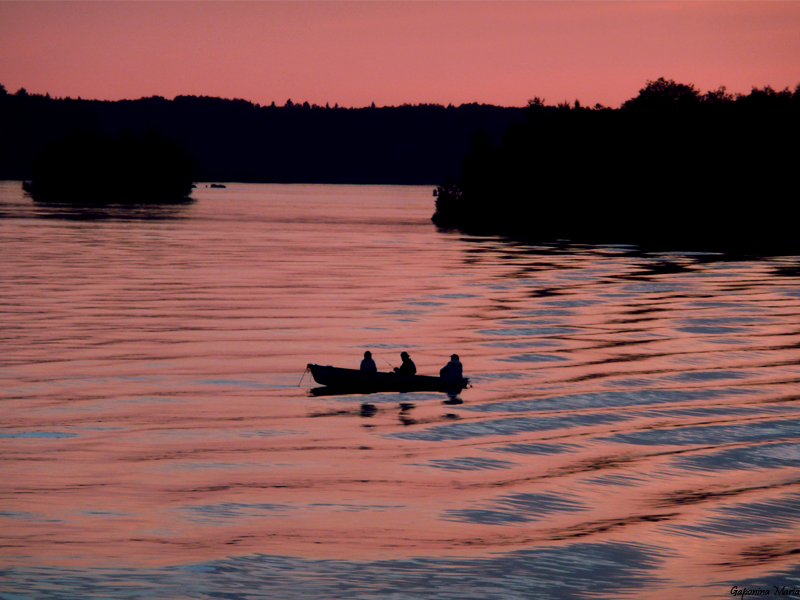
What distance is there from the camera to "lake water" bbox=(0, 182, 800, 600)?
21031mm

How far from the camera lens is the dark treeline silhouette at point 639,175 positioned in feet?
495

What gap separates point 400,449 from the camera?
1193 inches

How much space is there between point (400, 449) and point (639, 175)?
451ft

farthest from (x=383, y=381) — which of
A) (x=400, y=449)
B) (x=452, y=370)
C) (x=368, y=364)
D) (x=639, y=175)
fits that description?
(x=639, y=175)

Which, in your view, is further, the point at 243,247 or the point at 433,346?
the point at 243,247

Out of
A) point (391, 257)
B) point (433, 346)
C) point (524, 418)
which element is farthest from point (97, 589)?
point (391, 257)

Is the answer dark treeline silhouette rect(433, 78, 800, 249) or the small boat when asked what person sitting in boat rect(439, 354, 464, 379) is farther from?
dark treeline silhouette rect(433, 78, 800, 249)

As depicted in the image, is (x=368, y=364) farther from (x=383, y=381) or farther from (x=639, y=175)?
(x=639, y=175)

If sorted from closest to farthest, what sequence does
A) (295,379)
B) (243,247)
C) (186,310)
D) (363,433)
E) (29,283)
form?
1. (363,433)
2. (295,379)
3. (186,310)
4. (29,283)
5. (243,247)

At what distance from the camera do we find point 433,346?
160 feet

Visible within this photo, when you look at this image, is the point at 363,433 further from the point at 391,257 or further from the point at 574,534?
the point at 391,257

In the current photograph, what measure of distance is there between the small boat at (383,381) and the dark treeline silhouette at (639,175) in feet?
324

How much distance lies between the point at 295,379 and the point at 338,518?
17.4 metres

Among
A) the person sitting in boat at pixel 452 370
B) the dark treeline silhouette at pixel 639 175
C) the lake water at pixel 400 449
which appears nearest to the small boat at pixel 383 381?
the person sitting in boat at pixel 452 370
